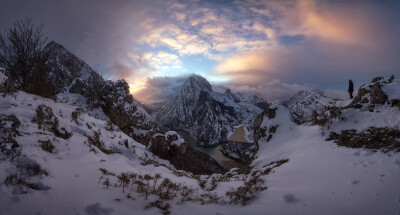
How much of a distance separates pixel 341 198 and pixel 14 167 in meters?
8.88

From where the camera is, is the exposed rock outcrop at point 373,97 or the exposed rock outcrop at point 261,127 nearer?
the exposed rock outcrop at point 373,97

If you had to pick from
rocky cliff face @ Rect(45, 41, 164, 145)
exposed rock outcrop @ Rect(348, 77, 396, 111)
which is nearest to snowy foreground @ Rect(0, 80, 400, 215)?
exposed rock outcrop @ Rect(348, 77, 396, 111)

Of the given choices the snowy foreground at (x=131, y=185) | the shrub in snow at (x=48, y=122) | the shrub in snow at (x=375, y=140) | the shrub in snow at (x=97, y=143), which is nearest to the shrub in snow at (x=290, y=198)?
the snowy foreground at (x=131, y=185)

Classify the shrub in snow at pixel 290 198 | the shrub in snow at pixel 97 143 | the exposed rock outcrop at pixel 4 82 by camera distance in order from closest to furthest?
the shrub in snow at pixel 290 198 → the exposed rock outcrop at pixel 4 82 → the shrub in snow at pixel 97 143

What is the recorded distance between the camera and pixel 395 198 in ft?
14.5

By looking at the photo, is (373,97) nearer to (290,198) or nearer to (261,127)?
(261,127)

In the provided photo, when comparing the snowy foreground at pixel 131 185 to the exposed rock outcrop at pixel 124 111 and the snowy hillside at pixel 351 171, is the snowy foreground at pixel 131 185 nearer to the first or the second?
the snowy hillside at pixel 351 171

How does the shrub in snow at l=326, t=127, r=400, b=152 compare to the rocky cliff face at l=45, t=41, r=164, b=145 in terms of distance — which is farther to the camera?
the rocky cliff face at l=45, t=41, r=164, b=145

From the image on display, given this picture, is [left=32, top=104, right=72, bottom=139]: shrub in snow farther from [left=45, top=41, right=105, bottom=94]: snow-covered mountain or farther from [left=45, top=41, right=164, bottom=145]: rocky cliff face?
[left=45, top=41, right=105, bottom=94]: snow-covered mountain

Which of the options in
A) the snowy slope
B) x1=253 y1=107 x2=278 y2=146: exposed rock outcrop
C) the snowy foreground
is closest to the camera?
the snowy slope

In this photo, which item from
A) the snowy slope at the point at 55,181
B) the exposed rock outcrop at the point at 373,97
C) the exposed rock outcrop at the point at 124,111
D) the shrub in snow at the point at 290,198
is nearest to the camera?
the snowy slope at the point at 55,181

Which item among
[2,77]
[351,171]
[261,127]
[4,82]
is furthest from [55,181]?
[261,127]

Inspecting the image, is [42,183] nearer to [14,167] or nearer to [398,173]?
[14,167]

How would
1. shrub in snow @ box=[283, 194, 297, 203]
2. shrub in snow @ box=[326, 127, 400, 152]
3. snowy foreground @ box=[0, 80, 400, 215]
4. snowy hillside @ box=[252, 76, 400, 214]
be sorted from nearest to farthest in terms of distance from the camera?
snowy foreground @ box=[0, 80, 400, 215], snowy hillside @ box=[252, 76, 400, 214], shrub in snow @ box=[283, 194, 297, 203], shrub in snow @ box=[326, 127, 400, 152]
